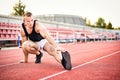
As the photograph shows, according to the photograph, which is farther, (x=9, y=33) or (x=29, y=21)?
(x=9, y=33)

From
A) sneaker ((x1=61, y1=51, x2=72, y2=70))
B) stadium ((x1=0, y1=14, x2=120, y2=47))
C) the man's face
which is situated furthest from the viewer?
stadium ((x1=0, y1=14, x2=120, y2=47))

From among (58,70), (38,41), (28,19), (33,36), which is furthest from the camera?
(38,41)

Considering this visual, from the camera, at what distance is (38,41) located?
5.21 m

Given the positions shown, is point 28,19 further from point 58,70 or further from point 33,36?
point 58,70

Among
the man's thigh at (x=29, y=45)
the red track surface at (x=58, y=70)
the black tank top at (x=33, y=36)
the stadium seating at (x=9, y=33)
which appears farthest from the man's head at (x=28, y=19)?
the stadium seating at (x=9, y=33)

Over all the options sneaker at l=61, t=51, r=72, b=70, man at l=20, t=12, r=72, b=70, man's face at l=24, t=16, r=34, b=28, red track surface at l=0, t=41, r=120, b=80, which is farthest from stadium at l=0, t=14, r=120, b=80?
man's face at l=24, t=16, r=34, b=28

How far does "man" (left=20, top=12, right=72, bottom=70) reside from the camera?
14.4 feet

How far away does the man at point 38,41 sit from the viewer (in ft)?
14.4

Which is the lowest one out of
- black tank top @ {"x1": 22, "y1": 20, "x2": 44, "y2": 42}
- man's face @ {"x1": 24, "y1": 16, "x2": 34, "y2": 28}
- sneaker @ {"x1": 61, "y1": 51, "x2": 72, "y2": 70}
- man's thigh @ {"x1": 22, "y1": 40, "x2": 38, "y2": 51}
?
sneaker @ {"x1": 61, "y1": 51, "x2": 72, "y2": 70}

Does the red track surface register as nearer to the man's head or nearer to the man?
the man

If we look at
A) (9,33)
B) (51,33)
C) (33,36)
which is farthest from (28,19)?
(51,33)

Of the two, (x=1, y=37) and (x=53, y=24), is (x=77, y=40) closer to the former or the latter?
(x=53, y=24)

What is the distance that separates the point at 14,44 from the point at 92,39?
15165 mm

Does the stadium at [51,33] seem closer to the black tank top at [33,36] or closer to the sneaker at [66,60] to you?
the black tank top at [33,36]
